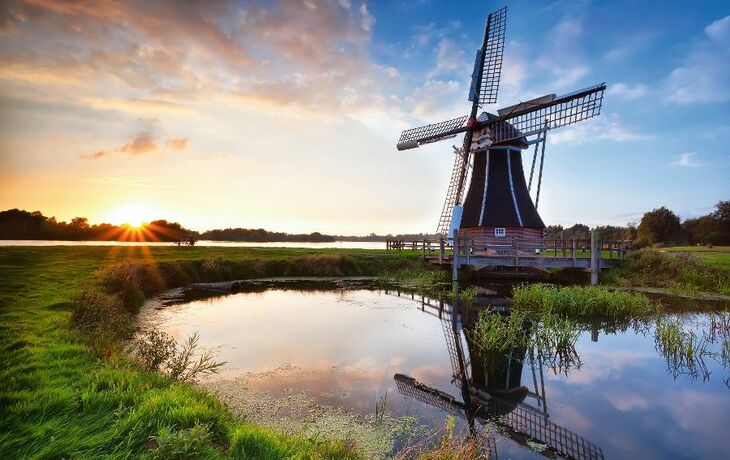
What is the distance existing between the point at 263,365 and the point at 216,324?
4.53 m

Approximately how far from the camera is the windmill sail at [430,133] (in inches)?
1105

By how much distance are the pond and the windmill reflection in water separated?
0.03 meters

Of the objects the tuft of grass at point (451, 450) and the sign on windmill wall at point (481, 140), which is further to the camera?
the sign on windmill wall at point (481, 140)

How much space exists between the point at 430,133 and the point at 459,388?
24.3 meters

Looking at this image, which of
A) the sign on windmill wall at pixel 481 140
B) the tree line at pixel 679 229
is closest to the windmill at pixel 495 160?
the sign on windmill wall at pixel 481 140

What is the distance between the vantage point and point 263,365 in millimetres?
9016

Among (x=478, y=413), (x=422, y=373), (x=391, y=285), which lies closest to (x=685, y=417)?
(x=478, y=413)

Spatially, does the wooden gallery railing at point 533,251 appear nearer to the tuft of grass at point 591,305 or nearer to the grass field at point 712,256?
the grass field at point 712,256

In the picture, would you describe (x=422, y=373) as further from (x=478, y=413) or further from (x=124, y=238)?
(x=124, y=238)

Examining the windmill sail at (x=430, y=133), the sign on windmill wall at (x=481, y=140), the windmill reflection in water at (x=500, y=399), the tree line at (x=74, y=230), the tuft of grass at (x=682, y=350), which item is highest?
the windmill sail at (x=430, y=133)

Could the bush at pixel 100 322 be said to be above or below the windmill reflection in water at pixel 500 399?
above

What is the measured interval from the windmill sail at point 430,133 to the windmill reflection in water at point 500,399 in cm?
2000

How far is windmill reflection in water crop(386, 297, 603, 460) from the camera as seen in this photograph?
5965 millimetres

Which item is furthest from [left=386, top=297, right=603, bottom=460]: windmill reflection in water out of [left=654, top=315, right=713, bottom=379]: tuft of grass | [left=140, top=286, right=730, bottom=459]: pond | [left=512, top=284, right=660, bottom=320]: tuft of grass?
[left=512, top=284, right=660, bottom=320]: tuft of grass
